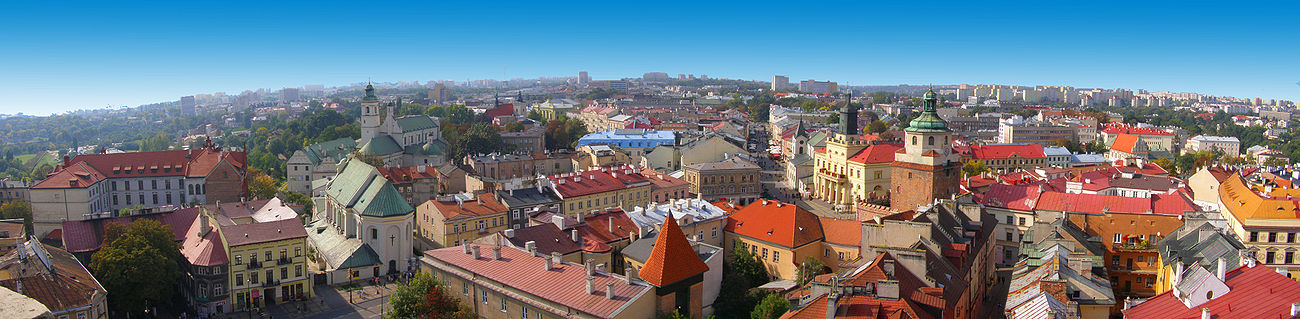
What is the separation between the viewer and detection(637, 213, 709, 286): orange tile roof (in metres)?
31.5

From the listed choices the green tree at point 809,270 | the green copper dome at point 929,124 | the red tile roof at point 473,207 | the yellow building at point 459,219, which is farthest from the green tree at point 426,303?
the green copper dome at point 929,124

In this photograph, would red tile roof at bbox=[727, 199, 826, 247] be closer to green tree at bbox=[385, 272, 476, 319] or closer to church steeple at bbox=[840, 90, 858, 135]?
green tree at bbox=[385, 272, 476, 319]

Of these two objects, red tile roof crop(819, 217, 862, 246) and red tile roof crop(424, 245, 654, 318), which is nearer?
red tile roof crop(424, 245, 654, 318)

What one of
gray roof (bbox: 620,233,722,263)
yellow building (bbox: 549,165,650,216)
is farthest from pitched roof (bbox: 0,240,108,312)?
yellow building (bbox: 549,165,650,216)

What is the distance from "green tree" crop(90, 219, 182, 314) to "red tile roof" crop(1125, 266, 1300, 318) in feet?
135

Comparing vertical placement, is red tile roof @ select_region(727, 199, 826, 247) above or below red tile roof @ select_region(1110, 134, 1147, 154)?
above

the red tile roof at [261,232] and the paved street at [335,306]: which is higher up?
the red tile roof at [261,232]

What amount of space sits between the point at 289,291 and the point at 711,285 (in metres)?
22.8

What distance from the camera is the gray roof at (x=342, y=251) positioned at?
4928 centimetres

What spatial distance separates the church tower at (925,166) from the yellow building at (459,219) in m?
26.3

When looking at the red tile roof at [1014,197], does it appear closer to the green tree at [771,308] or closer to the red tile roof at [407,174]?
the green tree at [771,308]

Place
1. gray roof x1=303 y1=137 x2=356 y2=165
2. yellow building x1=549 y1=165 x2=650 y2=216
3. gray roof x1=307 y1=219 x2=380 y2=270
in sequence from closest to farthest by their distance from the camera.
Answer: gray roof x1=307 y1=219 x2=380 y2=270
yellow building x1=549 y1=165 x2=650 y2=216
gray roof x1=303 y1=137 x2=356 y2=165

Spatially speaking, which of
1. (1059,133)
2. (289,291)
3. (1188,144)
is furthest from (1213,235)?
(1188,144)

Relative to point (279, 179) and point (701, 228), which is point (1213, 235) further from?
point (279, 179)
